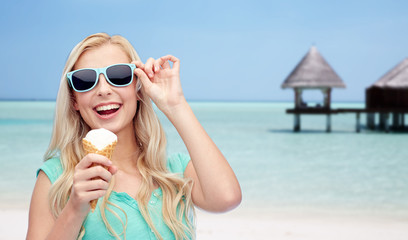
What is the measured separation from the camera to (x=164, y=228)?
1.88m

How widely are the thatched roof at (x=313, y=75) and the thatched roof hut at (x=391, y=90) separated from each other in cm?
250

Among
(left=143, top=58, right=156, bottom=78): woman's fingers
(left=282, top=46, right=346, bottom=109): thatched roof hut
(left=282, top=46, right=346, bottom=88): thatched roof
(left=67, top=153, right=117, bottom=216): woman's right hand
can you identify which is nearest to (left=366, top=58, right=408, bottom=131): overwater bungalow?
(left=282, top=46, right=346, bottom=109): thatched roof hut

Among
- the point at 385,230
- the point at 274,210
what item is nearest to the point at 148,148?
the point at 385,230

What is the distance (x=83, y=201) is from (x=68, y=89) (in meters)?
0.61

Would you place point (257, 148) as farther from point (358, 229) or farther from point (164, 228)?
point (164, 228)

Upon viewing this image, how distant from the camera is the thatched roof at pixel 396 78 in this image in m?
24.2

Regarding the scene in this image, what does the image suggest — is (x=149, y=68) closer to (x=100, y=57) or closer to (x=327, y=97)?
A: (x=100, y=57)

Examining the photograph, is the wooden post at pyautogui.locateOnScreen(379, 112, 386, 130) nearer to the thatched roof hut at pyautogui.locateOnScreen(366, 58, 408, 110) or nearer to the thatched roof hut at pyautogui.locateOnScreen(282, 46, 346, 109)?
the thatched roof hut at pyautogui.locateOnScreen(366, 58, 408, 110)

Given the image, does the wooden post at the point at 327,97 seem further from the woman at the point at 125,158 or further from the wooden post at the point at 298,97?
the woman at the point at 125,158

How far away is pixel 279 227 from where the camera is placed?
6.79 m

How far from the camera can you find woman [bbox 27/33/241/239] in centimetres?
181

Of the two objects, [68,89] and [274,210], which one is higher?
[68,89]

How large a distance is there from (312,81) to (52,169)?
23.0m

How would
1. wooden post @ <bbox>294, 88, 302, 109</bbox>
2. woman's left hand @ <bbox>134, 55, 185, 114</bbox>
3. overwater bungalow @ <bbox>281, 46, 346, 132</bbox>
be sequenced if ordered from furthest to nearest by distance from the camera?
wooden post @ <bbox>294, 88, 302, 109</bbox>
overwater bungalow @ <bbox>281, 46, 346, 132</bbox>
woman's left hand @ <bbox>134, 55, 185, 114</bbox>
